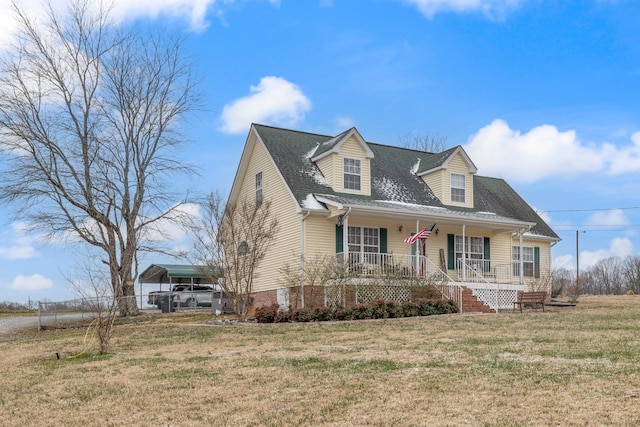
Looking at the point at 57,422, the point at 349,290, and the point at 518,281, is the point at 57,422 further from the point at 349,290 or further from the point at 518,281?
the point at 518,281

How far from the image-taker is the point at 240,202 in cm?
2902

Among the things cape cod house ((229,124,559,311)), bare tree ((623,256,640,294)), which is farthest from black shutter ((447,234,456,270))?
bare tree ((623,256,640,294))

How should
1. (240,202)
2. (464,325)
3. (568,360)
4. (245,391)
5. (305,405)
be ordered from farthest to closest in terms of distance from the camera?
1. (240,202)
2. (464,325)
3. (568,360)
4. (245,391)
5. (305,405)

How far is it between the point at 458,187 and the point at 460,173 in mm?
603

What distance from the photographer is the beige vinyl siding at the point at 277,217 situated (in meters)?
24.6

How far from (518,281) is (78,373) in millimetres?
21716

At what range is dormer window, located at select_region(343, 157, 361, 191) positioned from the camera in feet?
85.5

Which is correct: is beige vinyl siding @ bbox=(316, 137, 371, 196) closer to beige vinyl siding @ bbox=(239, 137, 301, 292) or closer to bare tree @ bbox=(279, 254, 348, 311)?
beige vinyl siding @ bbox=(239, 137, 301, 292)

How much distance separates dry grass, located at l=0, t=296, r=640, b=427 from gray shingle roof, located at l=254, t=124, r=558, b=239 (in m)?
10.4

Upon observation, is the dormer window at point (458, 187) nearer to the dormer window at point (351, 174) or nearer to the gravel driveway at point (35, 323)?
the dormer window at point (351, 174)

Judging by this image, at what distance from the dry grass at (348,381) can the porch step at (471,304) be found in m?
7.88

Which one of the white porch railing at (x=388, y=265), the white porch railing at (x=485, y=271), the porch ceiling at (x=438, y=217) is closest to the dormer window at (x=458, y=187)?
the porch ceiling at (x=438, y=217)

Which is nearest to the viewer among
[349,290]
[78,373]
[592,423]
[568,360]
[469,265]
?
[592,423]

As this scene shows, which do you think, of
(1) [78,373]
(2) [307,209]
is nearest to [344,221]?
(2) [307,209]
